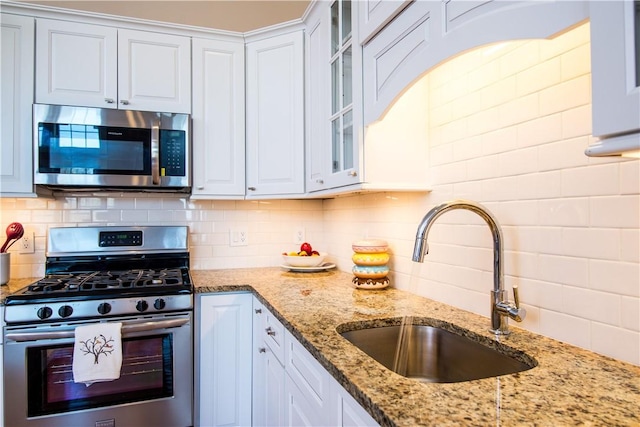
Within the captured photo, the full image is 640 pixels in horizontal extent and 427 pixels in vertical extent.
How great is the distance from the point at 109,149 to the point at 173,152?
0.33 metres

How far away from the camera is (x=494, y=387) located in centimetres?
83

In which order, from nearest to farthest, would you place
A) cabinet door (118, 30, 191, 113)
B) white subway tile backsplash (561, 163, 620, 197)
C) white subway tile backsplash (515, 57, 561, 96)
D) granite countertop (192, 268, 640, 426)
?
granite countertop (192, 268, 640, 426) < white subway tile backsplash (561, 163, 620, 197) < white subway tile backsplash (515, 57, 561, 96) < cabinet door (118, 30, 191, 113)

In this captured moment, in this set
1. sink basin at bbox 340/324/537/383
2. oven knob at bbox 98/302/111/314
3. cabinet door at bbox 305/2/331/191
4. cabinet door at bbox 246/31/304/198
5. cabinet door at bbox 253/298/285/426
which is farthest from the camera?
cabinet door at bbox 246/31/304/198

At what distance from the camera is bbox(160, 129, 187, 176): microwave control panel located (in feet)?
7.37

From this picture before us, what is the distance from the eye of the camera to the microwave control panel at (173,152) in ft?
7.37

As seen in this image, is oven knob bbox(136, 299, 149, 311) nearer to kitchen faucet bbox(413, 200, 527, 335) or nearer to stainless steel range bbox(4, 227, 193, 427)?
stainless steel range bbox(4, 227, 193, 427)

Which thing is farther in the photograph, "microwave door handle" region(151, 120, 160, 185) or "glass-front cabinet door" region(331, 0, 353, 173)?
"microwave door handle" region(151, 120, 160, 185)

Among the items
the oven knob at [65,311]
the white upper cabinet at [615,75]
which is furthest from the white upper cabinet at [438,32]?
the oven knob at [65,311]

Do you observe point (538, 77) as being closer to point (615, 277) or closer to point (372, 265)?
point (615, 277)

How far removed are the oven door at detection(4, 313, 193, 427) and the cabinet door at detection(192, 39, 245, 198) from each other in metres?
0.82

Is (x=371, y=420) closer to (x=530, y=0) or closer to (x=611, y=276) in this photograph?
(x=611, y=276)

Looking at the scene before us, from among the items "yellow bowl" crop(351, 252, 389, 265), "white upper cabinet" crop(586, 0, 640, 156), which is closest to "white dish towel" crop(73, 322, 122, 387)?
"yellow bowl" crop(351, 252, 389, 265)

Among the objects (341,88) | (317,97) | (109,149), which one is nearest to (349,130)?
(341,88)

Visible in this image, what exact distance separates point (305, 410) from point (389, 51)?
1206 millimetres
